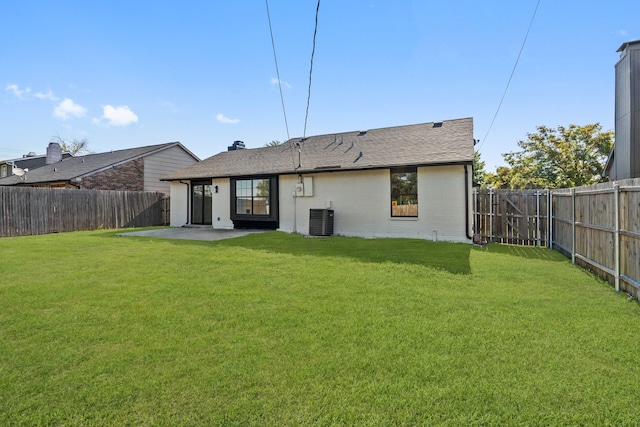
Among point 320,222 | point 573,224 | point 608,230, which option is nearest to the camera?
point 608,230

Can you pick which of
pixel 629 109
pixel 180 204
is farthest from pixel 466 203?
pixel 180 204

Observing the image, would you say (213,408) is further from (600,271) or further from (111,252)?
(111,252)

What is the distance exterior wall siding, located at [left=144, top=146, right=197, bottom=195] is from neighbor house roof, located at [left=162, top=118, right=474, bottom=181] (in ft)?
20.0

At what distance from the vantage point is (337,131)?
16031mm

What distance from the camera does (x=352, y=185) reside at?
11875 mm

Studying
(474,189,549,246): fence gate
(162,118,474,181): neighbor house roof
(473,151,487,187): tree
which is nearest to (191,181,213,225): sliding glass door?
(162,118,474,181): neighbor house roof

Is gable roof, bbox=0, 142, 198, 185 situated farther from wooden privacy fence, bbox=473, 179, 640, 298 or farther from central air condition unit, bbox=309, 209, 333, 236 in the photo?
wooden privacy fence, bbox=473, 179, 640, 298

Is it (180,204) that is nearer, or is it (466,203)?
(466,203)

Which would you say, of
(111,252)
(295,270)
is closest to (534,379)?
(295,270)

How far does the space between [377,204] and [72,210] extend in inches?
521

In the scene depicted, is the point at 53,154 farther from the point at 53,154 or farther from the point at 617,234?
the point at 617,234

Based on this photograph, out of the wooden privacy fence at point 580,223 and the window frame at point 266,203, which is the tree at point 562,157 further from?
the window frame at point 266,203

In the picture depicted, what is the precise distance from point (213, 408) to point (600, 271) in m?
6.53

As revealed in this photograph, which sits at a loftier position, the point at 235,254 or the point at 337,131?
the point at 337,131
